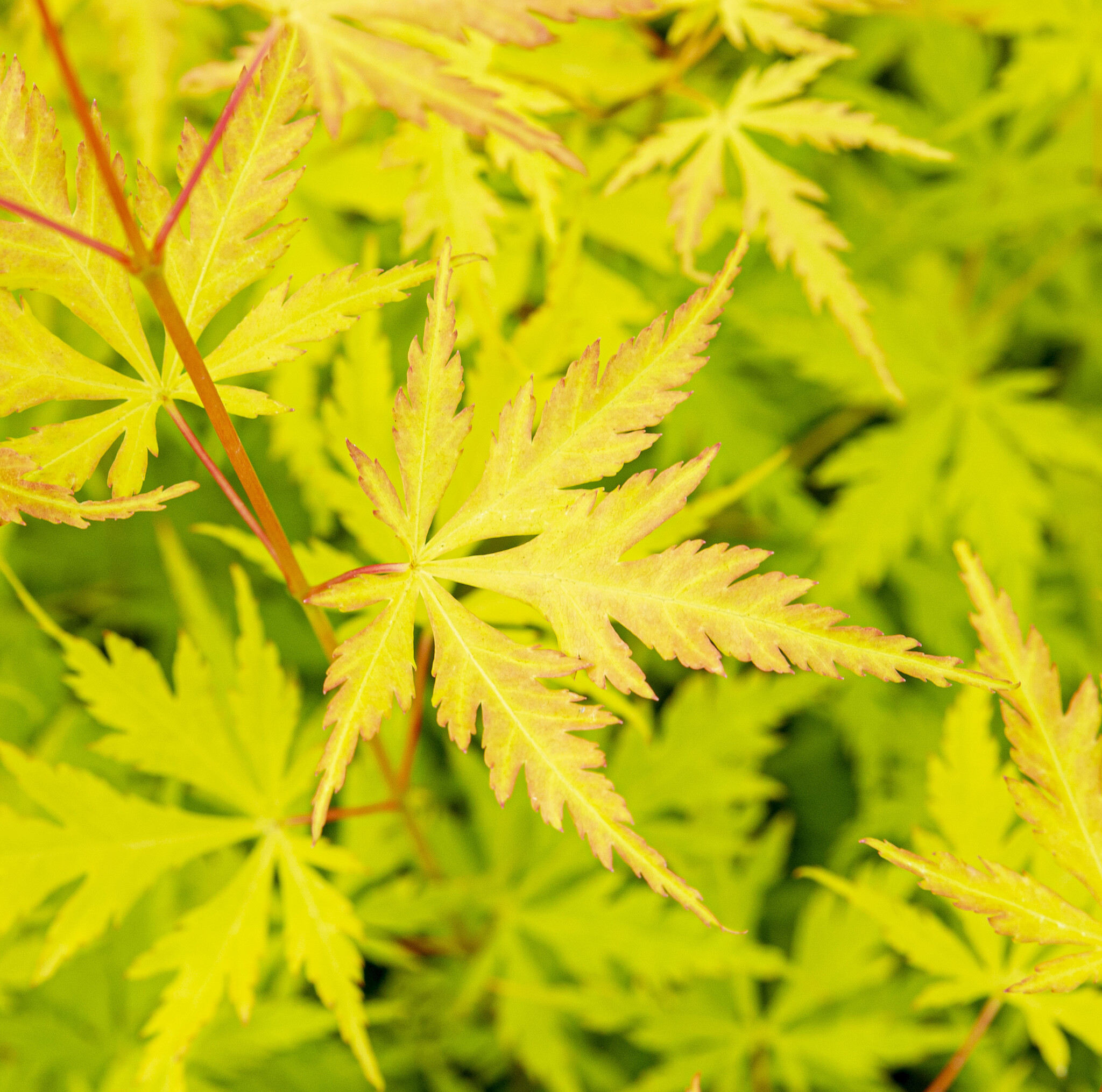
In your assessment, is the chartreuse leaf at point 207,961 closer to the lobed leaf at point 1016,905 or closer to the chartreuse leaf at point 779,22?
the lobed leaf at point 1016,905

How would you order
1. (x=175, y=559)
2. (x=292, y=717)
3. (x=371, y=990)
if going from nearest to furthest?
(x=292, y=717) → (x=175, y=559) → (x=371, y=990)

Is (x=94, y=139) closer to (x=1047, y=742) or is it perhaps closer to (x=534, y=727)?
(x=534, y=727)

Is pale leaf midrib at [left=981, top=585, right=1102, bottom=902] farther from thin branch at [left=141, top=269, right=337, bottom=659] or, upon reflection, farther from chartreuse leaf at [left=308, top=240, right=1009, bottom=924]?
thin branch at [left=141, top=269, right=337, bottom=659]

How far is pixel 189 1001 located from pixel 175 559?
0.68 meters

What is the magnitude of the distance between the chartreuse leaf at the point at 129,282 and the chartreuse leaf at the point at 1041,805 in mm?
646

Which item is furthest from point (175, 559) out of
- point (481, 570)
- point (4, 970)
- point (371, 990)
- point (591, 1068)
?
point (591, 1068)

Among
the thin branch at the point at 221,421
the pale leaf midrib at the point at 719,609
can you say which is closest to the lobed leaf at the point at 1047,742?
the pale leaf midrib at the point at 719,609

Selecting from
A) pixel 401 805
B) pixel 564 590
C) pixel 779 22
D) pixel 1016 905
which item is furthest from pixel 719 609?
pixel 779 22

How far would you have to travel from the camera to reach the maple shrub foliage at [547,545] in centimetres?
72

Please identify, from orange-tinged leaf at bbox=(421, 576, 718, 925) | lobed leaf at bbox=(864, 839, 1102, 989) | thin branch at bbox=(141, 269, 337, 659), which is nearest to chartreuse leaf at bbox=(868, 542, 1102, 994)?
lobed leaf at bbox=(864, 839, 1102, 989)

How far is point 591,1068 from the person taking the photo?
167 cm

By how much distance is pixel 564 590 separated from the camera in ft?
2.40

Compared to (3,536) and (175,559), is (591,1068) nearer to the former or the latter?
(175,559)

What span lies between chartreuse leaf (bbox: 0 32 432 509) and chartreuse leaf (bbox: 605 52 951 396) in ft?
1.59
